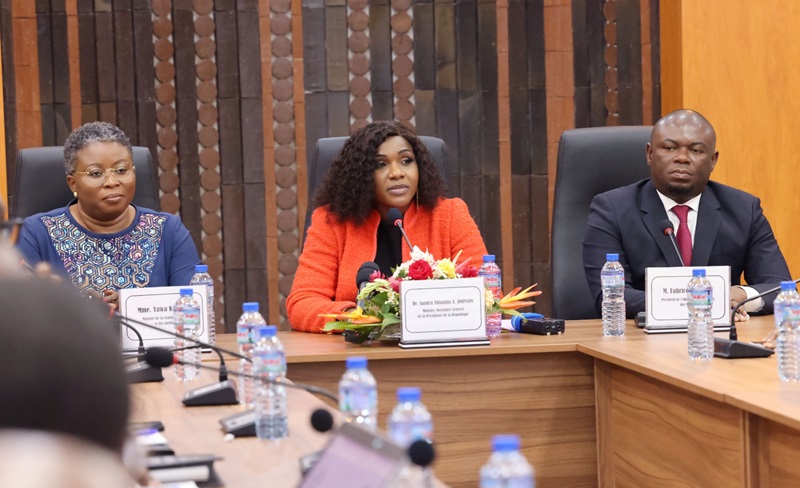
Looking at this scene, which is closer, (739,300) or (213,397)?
(213,397)

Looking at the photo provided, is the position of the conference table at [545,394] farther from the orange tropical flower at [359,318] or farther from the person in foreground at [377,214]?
the person in foreground at [377,214]

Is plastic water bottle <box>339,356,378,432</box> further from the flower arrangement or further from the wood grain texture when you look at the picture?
the flower arrangement

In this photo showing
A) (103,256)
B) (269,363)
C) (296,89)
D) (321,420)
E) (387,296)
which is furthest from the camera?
(296,89)

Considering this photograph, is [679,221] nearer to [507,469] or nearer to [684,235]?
[684,235]

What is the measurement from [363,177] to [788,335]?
154 centimetres

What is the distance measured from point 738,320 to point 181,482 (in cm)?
198

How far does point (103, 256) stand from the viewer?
3.07 meters

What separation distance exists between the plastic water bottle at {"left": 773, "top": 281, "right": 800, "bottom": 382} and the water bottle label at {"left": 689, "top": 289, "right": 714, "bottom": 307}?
206mm

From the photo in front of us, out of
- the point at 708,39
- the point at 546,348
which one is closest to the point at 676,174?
the point at 546,348

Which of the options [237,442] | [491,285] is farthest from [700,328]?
[237,442]

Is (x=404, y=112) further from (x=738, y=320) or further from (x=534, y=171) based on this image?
(x=738, y=320)

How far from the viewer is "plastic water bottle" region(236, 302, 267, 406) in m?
1.94

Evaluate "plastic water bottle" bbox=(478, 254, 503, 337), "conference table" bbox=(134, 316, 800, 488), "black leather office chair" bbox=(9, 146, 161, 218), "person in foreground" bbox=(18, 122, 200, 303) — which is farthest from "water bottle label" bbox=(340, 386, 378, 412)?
"black leather office chair" bbox=(9, 146, 161, 218)

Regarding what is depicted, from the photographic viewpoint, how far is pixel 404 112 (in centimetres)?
469
